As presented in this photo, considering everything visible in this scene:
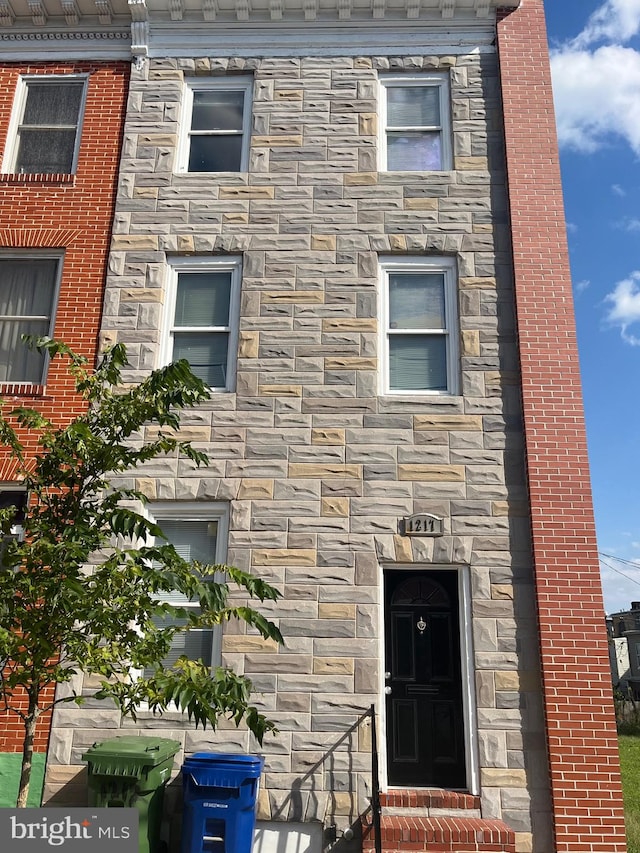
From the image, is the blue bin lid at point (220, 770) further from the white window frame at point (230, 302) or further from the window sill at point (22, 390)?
the window sill at point (22, 390)

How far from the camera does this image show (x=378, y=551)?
766cm

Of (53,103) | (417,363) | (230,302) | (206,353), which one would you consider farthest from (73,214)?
(417,363)

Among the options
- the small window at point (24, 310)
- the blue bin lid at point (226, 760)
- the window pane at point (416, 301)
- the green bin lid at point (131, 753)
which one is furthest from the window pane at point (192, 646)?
the window pane at point (416, 301)

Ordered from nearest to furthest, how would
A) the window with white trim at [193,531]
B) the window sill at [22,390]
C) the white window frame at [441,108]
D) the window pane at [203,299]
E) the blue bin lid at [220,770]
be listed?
the blue bin lid at [220,770] < the window with white trim at [193,531] < the window sill at [22,390] < the window pane at [203,299] < the white window frame at [441,108]

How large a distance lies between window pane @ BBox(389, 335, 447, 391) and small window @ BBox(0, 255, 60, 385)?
408 centimetres

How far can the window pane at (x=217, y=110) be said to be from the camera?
32.0 ft

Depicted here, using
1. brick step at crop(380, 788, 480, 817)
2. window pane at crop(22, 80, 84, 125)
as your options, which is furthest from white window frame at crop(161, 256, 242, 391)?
brick step at crop(380, 788, 480, 817)

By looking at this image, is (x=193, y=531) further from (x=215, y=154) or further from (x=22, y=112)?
(x=22, y=112)

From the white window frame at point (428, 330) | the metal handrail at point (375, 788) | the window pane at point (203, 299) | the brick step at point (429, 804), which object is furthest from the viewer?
the window pane at point (203, 299)

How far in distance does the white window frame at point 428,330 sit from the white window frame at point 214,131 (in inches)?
92.1

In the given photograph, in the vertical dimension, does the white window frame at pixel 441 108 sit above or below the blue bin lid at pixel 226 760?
above

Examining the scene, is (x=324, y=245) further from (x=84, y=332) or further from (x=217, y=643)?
(x=217, y=643)

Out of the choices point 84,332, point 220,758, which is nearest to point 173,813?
point 220,758

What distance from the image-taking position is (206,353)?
28.6ft
